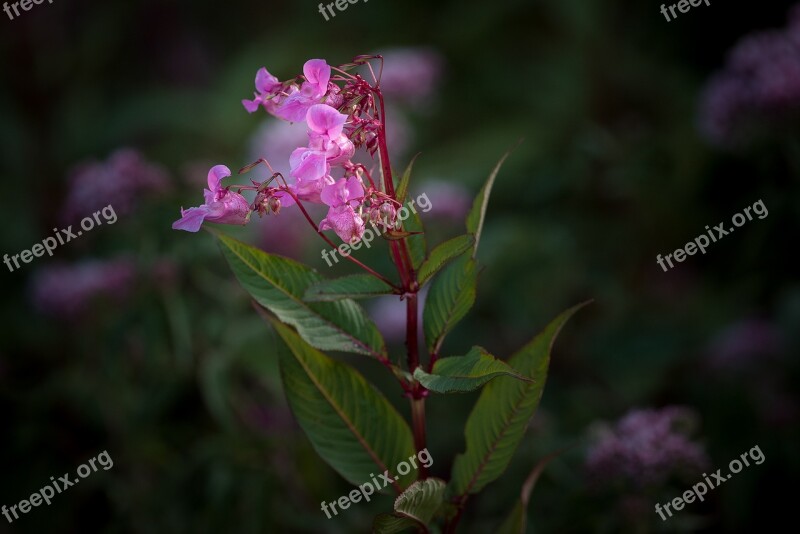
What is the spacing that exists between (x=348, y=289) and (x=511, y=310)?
1.10 meters

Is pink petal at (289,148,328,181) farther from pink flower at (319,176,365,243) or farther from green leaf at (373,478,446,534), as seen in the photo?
green leaf at (373,478,446,534)

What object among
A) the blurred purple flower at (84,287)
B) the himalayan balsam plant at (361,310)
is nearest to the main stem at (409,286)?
the himalayan balsam plant at (361,310)

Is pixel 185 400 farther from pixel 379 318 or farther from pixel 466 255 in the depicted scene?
pixel 466 255

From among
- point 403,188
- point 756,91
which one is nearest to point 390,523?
point 403,188

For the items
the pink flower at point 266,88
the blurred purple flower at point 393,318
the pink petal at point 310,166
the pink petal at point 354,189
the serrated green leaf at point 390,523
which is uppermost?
the pink flower at point 266,88

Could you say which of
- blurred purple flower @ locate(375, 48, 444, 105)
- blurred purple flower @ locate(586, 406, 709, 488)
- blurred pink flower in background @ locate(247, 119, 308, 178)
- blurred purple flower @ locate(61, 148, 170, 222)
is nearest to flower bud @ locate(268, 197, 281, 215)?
blurred purple flower @ locate(586, 406, 709, 488)

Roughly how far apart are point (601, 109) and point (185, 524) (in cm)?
203

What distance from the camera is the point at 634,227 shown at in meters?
2.30

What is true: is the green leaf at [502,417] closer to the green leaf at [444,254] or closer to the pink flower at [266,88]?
the green leaf at [444,254]

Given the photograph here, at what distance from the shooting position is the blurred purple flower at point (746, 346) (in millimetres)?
1987

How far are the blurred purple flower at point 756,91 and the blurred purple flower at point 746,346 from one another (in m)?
0.55

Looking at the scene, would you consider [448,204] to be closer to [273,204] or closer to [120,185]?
[120,185]

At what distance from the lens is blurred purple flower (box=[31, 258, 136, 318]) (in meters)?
1.74

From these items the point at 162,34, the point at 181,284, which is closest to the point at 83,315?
the point at 181,284
